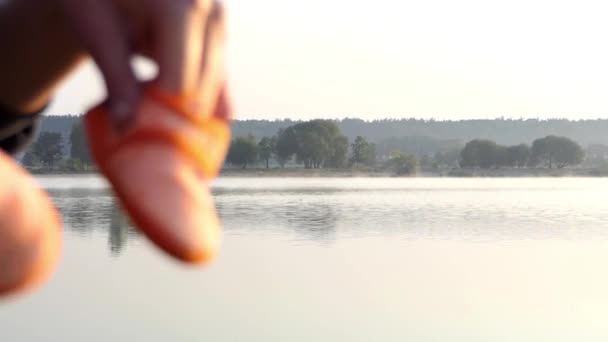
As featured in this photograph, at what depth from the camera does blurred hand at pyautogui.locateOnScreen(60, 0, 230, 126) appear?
23.7 inches

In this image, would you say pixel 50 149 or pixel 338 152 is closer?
pixel 50 149

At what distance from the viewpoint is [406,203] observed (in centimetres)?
2284

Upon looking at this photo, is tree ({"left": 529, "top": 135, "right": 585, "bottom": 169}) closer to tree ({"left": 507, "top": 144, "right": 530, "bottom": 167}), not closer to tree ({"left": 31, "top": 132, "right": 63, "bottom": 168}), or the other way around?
tree ({"left": 507, "top": 144, "right": 530, "bottom": 167})

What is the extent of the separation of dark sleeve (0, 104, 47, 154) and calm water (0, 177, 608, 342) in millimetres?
4876

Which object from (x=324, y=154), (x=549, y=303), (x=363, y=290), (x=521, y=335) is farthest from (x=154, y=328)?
(x=324, y=154)

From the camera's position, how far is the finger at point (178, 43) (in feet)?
1.97

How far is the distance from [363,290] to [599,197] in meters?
18.0

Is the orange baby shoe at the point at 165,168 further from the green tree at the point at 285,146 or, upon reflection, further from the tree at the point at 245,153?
the green tree at the point at 285,146

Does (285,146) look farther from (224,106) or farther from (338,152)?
(224,106)

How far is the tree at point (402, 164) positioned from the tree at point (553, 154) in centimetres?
596

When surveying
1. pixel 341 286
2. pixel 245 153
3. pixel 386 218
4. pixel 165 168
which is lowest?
pixel 341 286

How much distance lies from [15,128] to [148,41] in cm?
21

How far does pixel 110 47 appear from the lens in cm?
61

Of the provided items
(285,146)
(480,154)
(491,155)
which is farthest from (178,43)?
(480,154)
